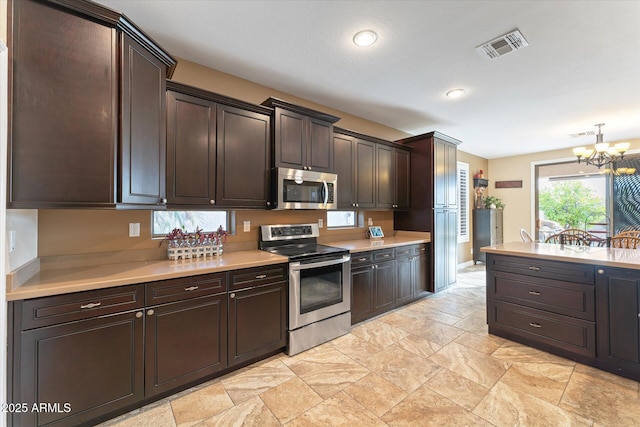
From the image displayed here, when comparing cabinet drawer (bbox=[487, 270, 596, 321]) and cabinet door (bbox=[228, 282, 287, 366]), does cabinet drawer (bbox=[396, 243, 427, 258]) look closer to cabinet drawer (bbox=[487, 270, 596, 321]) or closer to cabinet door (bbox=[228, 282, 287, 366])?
cabinet drawer (bbox=[487, 270, 596, 321])

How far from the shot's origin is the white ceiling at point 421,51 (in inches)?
76.0

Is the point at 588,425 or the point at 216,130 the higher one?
the point at 216,130

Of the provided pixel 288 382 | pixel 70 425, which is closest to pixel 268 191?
pixel 288 382

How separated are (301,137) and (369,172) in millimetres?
1323

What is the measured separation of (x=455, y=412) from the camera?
1.79 metres

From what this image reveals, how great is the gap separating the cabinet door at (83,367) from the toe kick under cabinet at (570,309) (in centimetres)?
335

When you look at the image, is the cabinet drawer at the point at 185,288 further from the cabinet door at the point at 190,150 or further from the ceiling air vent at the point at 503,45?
the ceiling air vent at the point at 503,45

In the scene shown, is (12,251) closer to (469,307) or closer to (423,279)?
(423,279)

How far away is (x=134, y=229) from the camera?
7.44ft

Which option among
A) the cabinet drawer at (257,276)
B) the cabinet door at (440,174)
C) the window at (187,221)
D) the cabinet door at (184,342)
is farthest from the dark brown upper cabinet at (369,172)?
the cabinet door at (184,342)

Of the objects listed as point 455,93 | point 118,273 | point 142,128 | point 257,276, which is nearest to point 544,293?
point 455,93

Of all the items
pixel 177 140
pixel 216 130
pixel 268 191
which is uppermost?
pixel 216 130

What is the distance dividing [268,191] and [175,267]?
1.15 m

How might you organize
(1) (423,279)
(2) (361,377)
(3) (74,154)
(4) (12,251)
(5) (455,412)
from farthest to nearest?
(1) (423,279)
(2) (361,377)
(5) (455,412)
(3) (74,154)
(4) (12,251)
